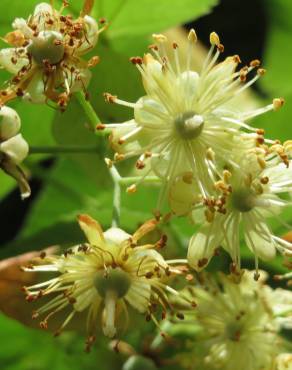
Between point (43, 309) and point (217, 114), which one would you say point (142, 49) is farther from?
point (43, 309)

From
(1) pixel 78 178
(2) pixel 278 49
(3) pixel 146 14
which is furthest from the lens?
(2) pixel 278 49

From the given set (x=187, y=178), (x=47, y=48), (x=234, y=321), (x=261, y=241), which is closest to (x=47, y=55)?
(x=47, y=48)

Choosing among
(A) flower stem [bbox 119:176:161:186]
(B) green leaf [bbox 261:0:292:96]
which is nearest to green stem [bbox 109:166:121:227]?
(A) flower stem [bbox 119:176:161:186]

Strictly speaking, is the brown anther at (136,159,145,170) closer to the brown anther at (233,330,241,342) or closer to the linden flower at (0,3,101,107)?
the linden flower at (0,3,101,107)

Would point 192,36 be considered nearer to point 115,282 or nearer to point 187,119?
point 187,119

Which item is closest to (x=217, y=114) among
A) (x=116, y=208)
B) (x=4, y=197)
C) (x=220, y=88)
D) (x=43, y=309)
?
(x=220, y=88)
